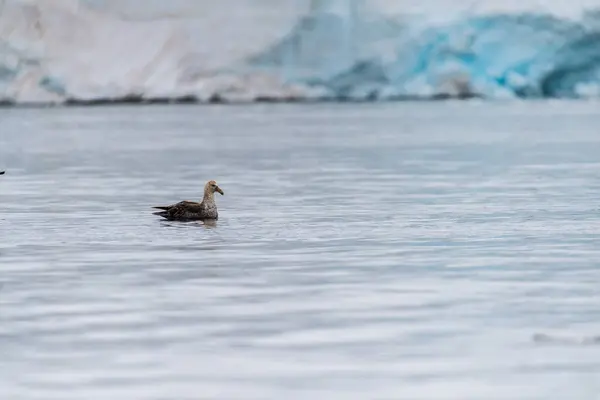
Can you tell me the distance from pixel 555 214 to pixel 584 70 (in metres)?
132

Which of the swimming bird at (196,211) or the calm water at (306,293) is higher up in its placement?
the swimming bird at (196,211)

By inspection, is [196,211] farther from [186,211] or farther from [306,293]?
[306,293]

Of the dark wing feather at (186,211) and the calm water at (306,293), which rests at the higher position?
the dark wing feather at (186,211)

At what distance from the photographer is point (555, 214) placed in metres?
22.5

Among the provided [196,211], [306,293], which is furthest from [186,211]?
[306,293]

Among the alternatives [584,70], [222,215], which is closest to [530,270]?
[222,215]

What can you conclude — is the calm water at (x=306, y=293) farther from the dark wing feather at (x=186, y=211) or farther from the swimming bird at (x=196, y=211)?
the dark wing feather at (x=186, y=211)

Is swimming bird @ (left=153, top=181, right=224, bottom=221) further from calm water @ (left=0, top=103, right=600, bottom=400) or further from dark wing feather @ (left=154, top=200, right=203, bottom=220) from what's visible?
calm water @ (left=0, top=103, right=600, bottom=400)

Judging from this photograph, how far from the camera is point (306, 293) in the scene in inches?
560

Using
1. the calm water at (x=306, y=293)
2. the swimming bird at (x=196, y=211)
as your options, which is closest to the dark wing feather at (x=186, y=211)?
the swimming bird at (x=196, y=211)

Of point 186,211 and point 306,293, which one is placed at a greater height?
point 186,211

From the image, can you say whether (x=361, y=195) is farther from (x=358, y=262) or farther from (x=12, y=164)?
(x=12, y=164)

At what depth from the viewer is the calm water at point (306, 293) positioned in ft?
33.9

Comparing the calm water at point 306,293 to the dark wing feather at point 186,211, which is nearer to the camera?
the calm water at point 306,293
